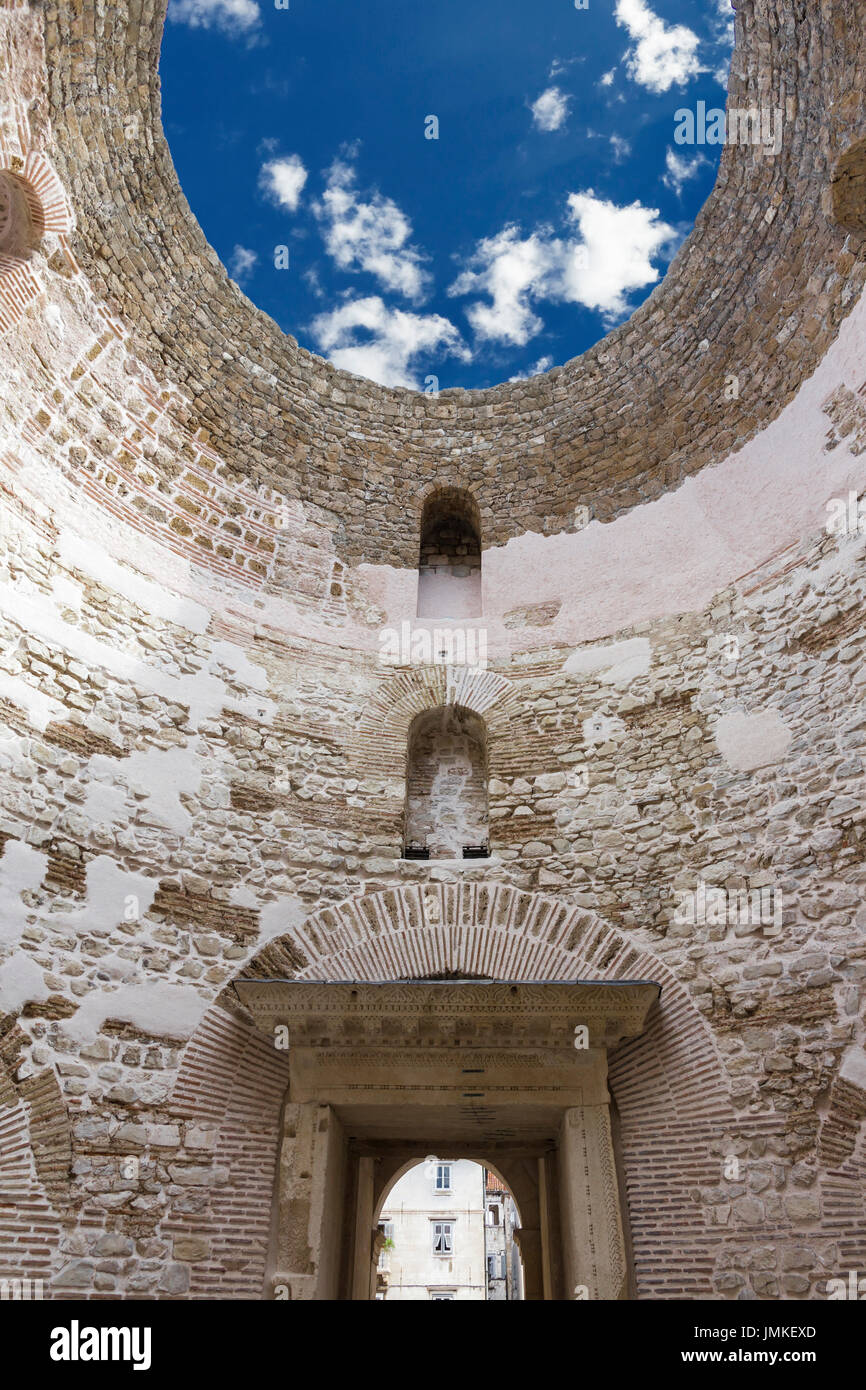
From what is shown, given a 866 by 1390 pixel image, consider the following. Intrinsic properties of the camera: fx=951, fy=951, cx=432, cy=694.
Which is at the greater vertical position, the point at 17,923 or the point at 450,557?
the point at 450,557

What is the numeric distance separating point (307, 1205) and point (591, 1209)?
148 cm

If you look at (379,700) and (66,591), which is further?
(379,700)

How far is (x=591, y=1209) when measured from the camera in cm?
493

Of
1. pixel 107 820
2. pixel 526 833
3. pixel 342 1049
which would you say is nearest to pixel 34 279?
pixel 107 820

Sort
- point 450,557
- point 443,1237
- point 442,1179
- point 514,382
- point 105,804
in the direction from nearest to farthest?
point 105,804 < point 450,557 < point 514,382 < point 443,1237 < point 442,1179

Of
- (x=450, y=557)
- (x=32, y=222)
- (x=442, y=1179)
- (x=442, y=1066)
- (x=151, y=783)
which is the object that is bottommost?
(x=442, y=1066)

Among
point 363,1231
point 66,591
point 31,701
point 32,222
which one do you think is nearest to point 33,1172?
point 31,701

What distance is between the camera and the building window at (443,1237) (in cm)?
2103

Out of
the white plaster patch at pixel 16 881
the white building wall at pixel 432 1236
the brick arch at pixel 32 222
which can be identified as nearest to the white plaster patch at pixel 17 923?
the white plaster patch at pixel 16 881

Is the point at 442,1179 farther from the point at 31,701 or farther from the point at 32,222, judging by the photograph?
the point at 32,222

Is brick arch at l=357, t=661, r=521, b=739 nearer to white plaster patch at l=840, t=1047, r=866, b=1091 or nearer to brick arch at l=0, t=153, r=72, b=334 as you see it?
white plaster patch at l=840, t=1047, r=866, b=1091

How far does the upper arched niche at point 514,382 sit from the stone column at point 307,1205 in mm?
4262

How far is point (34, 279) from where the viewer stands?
20.5ft

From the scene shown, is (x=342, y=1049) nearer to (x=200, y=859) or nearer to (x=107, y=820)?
(x=200, y=859)
